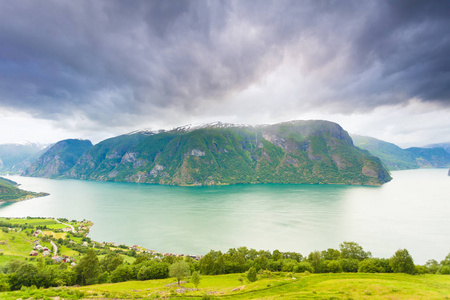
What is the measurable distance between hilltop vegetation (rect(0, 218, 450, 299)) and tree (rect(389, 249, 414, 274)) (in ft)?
0.43

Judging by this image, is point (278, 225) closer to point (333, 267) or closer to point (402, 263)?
point (333, 267)

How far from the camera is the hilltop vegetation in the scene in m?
22.9

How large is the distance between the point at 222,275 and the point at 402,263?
32.0 meters

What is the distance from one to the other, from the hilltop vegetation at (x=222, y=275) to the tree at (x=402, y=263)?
0.43 ft

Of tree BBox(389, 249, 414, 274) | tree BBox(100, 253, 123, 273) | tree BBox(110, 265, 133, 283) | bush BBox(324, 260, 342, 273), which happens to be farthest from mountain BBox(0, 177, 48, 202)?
tree BBox(389, 249, 414, 274)

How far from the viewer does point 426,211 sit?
10825 centimetres

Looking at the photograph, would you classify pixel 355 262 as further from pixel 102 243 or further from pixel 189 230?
pixel 102 243

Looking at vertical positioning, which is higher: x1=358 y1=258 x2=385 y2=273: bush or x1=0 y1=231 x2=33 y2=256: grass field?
x1=358 y1=258 x2=385 y2=273: bush

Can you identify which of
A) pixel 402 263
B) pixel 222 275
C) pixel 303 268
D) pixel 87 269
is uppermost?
pixel 402 263

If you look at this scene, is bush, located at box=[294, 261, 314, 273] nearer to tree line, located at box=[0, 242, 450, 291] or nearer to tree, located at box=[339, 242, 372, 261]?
tree line, located at box=[0, 242, 450, 291]

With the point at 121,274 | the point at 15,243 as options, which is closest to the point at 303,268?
the point at 121,274

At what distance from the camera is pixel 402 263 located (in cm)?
3512

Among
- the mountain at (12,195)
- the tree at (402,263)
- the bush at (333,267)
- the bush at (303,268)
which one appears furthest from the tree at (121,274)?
the mountain at (12,195)

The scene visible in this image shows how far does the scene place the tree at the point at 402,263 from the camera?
112 ft
